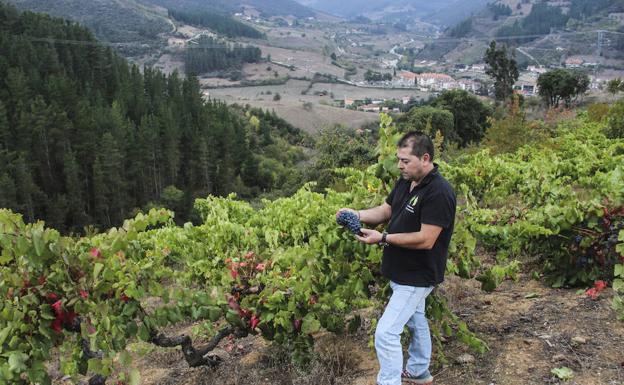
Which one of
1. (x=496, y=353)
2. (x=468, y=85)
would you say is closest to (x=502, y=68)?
(x=496, y=353)

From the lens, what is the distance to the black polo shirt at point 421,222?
11.9 ft

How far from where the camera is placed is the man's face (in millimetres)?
3734

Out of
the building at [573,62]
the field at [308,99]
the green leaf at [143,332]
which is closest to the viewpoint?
the green leaf at [143,332]

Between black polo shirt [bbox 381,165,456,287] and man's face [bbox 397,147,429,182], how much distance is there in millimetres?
55

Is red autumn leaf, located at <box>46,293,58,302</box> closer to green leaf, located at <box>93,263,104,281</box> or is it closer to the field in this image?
green leaf, located at <box>93,263,104,281</box>

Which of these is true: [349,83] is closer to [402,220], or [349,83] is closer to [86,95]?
[86,95]

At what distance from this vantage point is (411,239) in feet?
11.9

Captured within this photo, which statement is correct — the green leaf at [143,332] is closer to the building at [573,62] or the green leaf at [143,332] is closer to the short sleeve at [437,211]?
the short sleeve at [437,211]

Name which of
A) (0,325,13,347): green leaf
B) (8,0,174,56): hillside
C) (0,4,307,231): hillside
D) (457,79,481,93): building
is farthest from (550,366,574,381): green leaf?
(8,0,174,56): hillside

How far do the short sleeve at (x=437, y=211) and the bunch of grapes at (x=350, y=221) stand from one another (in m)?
0.46

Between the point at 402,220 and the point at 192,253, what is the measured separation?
3.84m

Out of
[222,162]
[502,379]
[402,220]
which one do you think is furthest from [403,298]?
[222,162]

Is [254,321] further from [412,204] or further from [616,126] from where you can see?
[616,126]

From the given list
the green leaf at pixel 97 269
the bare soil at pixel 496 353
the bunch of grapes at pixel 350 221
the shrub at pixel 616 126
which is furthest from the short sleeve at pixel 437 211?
the shrub at pixel 616 126
